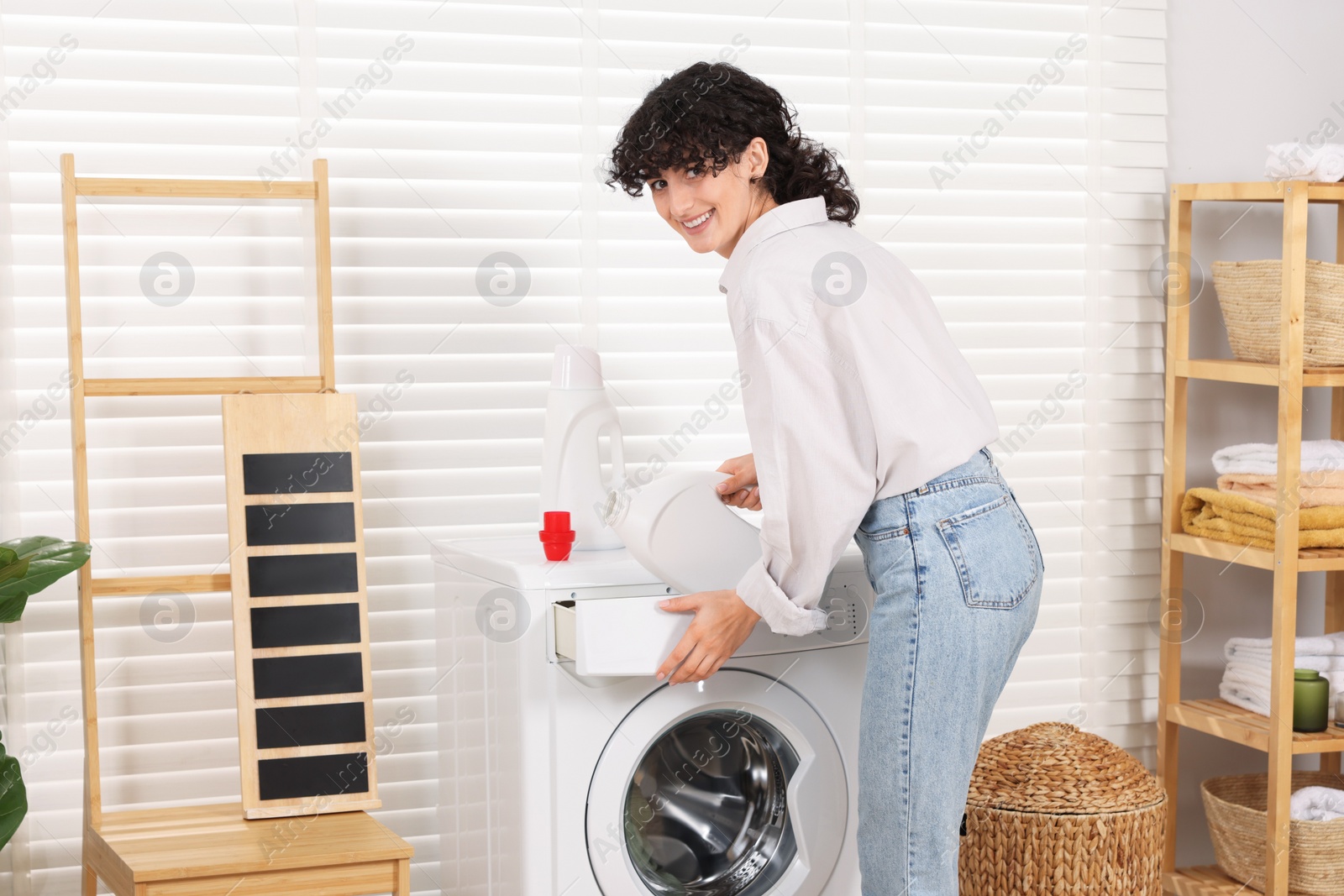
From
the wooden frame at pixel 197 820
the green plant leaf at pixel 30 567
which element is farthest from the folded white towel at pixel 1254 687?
the green plant leaf at pixel 30 567

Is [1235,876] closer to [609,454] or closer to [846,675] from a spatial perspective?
[846,675]

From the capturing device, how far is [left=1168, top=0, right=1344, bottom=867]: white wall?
103 inches

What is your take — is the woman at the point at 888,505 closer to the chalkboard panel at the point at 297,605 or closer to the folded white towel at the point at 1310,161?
the chalkboard panel at the point at 297,605

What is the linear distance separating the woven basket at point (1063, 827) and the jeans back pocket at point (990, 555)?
713 mm

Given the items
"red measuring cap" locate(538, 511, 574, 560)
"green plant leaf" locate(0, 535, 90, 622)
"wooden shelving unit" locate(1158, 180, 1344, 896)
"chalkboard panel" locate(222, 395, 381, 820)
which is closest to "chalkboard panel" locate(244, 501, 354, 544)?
"chalkboard panel" locate(222, 395, 381, 820)

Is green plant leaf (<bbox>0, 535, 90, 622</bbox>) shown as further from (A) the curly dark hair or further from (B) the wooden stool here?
(A) the curly dark hair

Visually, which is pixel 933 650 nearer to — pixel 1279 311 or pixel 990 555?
pixel 990 555

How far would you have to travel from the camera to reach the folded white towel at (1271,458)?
92.4 inches

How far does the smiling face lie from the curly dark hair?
0.05 feet

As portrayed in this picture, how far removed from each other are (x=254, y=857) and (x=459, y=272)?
3.56 ft

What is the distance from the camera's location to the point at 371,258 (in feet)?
7.30

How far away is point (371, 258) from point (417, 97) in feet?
1.02

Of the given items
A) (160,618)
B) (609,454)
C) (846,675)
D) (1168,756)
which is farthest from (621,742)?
(1168,756)

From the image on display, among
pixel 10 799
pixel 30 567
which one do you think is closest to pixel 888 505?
→ pixel 30 567
